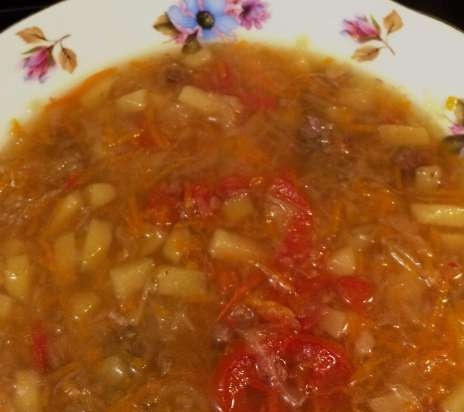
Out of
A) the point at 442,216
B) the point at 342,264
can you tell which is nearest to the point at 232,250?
the point at 342,264

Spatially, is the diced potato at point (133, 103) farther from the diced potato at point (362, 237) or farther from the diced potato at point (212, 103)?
the diced potato at point (362, 237)

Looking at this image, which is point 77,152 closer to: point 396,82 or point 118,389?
point 118,389

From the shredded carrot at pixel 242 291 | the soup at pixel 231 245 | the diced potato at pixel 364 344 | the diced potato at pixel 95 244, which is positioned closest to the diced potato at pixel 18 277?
the soup at pixel 231 245

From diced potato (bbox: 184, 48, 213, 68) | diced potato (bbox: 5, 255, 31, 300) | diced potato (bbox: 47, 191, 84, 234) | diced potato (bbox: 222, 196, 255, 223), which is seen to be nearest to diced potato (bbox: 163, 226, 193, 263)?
diced potato (bbox: 222, 196, 255, 223)

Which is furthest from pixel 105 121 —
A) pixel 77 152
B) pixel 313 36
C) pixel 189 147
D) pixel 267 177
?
pixel 313 36

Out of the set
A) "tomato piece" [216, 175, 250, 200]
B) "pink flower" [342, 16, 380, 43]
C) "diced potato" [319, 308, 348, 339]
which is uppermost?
"pink flower" [342, 16, 380, 43]

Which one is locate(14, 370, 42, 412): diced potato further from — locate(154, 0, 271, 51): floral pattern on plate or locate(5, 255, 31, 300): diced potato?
locate(154, 0, 271, 51): floral pattern on plate
